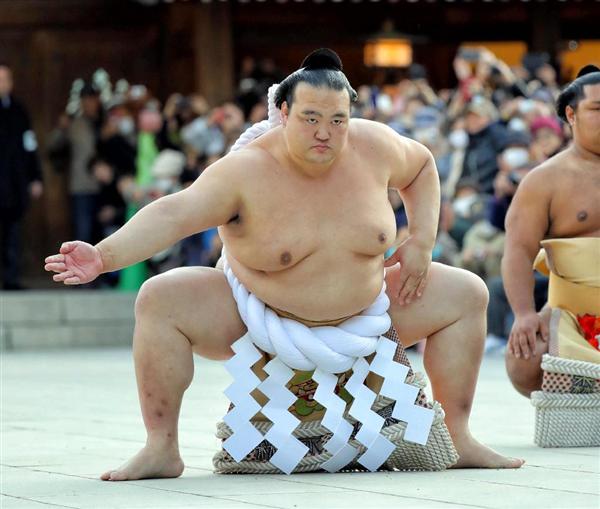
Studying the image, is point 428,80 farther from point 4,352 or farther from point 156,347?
point 156,347

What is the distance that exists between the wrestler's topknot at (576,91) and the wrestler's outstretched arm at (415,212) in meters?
0.75

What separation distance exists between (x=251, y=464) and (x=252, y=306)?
1.34 feet

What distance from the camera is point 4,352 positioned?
34.3 feet

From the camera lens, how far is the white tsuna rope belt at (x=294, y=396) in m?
4.18

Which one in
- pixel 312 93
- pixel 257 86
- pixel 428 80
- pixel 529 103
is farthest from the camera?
pixel 428 80

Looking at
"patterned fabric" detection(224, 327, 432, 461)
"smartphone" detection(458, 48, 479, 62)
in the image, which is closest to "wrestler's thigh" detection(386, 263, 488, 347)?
"patterned fabric" detection(224, 327, 432, 461)

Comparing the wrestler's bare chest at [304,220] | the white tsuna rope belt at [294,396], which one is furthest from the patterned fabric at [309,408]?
the wrestler's bare chest at [304,220]

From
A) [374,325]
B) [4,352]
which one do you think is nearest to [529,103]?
[4,352]

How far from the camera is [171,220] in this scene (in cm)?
404

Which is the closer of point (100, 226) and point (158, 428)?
point (158, 428)

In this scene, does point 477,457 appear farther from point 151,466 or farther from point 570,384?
point 151,466

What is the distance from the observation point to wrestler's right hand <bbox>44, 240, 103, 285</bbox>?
381 centimetres

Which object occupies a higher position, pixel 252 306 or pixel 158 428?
pixel 252 306

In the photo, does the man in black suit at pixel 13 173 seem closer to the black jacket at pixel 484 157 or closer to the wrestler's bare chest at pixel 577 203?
the black jacket at pixel 484 157
